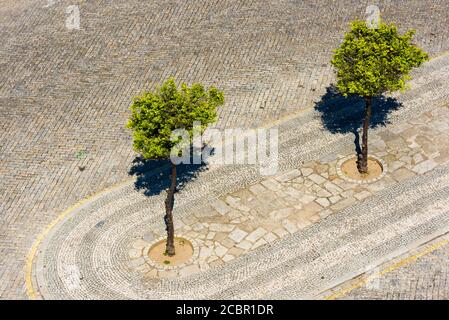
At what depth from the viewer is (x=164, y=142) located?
22594 millimetres

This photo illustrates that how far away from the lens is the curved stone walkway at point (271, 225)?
78.1 feet

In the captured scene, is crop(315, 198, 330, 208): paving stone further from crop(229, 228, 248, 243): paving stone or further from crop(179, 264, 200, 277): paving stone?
crop(179, 264, 200, 277): paving stone

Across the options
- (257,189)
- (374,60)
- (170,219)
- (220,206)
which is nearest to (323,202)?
(257,189)

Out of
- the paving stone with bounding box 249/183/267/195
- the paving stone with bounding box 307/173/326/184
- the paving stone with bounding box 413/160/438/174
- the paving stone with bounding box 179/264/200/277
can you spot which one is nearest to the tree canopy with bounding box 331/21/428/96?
the paving stone with bounding box 307/173/326/184

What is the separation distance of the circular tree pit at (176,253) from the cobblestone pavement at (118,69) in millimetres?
3264

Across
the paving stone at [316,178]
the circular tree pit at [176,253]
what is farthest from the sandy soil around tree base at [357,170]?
the circular tree pit at [176,253]

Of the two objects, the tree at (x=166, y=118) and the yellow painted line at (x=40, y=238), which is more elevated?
the tree at (x=166, y=118)

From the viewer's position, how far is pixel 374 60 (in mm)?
25688

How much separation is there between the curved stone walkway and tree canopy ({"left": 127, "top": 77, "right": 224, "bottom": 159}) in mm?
4657

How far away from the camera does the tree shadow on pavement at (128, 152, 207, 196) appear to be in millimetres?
28234

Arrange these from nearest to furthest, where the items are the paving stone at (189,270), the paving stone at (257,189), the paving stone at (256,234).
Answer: the paving stone at (189,270), the paving stone at (256,234), the paving stone at (257,189)

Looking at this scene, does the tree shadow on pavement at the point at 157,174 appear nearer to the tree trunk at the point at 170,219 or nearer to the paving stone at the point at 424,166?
the tree trunk at the point at 170,219

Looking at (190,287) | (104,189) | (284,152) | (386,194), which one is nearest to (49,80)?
(104,189)
